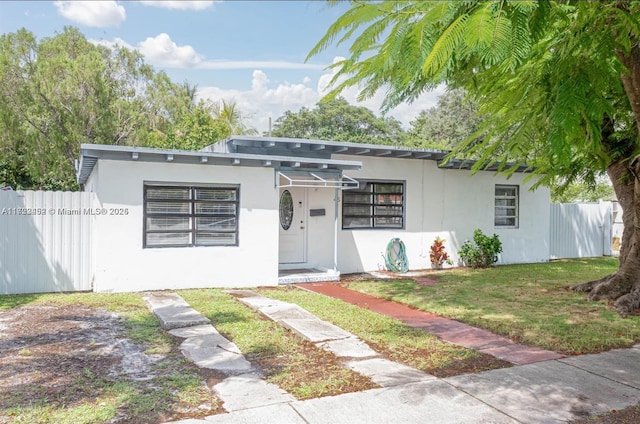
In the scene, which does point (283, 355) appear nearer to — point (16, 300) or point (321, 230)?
point (16, 300)

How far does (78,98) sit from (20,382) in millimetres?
17888

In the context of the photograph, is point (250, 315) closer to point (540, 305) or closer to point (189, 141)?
point (540, 305)

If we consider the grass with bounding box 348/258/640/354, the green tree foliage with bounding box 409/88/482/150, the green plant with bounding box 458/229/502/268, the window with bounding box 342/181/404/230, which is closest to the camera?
the grass with bounding box 348/258/640/354

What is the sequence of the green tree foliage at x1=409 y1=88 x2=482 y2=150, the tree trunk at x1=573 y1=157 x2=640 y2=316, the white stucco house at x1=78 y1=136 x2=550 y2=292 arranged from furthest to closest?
the green tree foliage at x1=409 y1=88 x2=482 y2=150 < the white stucco house at x1=78 y1=136 x2=550 y2=292 < the tree trunk at x1=573 y1=157 x2=640 y2=316

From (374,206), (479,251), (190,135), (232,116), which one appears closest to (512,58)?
(374,206)

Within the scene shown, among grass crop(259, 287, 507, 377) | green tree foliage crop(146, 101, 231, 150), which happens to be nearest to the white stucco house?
grass crop(259, 287, 507, 377)

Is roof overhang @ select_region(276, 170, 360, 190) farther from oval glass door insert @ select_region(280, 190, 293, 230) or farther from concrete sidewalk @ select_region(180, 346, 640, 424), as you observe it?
concrete sidewalk @ select_region(180, 346, 640, 424)

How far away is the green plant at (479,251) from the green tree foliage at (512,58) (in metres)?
9.67

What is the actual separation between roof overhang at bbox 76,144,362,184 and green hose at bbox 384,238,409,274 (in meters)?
2.63

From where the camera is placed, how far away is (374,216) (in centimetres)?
1262

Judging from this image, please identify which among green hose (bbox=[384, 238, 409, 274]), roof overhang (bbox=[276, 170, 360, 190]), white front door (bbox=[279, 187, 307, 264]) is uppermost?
roof overhang (bbox=[276, 170, 360, 190])

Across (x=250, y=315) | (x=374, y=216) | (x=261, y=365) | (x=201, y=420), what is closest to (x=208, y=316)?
(x=250, y=315)

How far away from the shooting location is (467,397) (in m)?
4.11

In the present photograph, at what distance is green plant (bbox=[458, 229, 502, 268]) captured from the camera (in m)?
13.4
